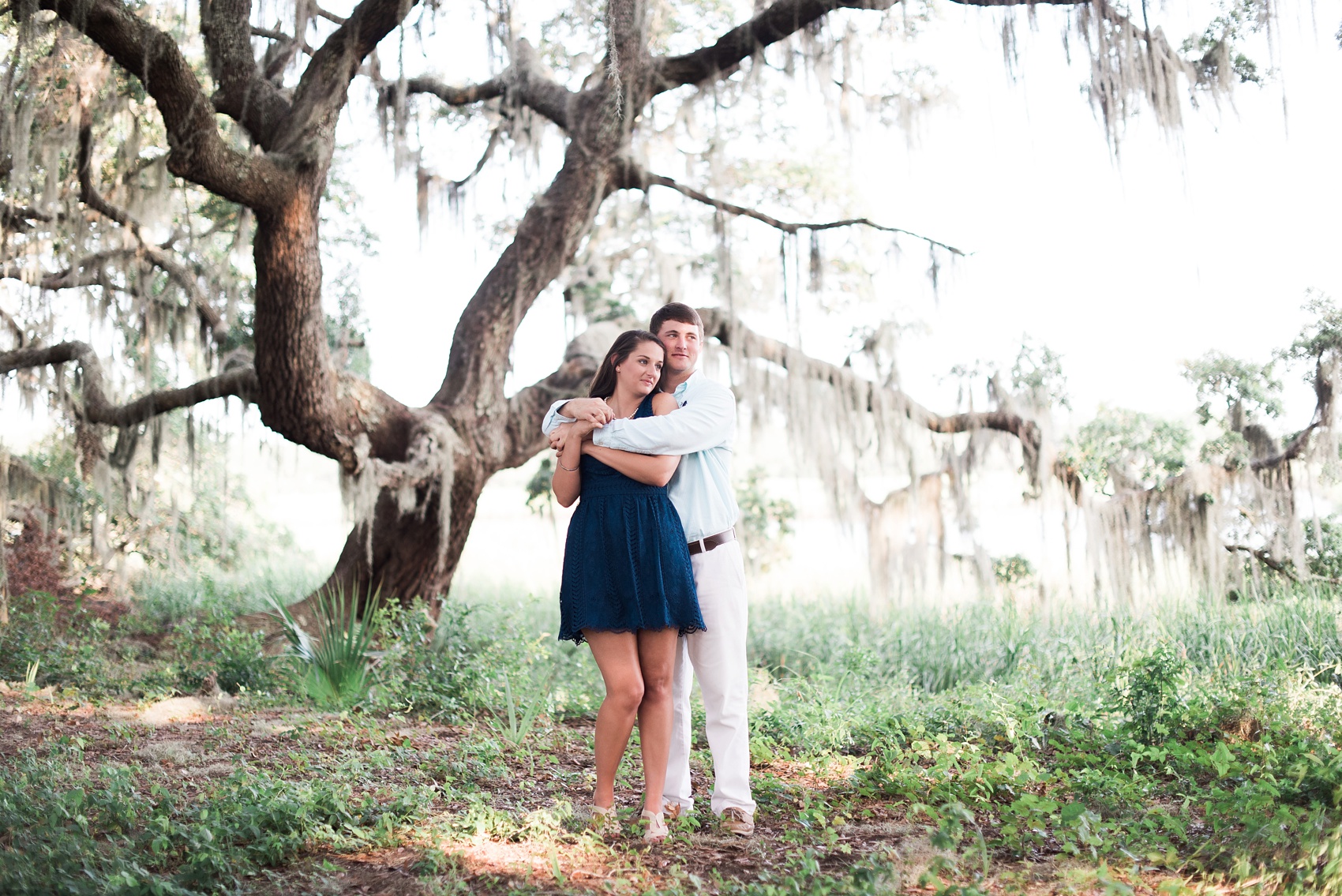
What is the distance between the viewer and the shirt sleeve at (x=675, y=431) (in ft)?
9.25

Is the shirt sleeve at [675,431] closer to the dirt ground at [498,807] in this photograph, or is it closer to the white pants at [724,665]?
the white pants at [724,665]

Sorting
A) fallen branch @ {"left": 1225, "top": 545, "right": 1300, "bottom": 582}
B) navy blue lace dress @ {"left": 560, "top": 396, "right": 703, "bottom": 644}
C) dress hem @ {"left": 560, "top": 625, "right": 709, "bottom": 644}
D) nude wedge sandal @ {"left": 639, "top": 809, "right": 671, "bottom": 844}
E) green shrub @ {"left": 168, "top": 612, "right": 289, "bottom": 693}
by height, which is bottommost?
nude wedge sandal @ {"left": 639, "top": 809, "right": 671, "bottom": 844}

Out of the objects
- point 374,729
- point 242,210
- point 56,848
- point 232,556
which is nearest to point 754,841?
point 56,848

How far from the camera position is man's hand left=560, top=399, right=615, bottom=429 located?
2850 mm

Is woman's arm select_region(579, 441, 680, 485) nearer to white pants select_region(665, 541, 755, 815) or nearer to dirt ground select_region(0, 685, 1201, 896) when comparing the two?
white pants select_region(665, 541, 755, 815)

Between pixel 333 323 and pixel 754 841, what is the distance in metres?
6.72

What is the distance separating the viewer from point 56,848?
2400mm

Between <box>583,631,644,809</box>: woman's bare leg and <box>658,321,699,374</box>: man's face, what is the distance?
86 centimetres

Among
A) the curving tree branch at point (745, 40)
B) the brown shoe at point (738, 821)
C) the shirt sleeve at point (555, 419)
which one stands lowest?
the brown shoe at point (738, 821)

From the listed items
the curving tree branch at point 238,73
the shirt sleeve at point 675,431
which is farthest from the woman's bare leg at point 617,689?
the curving tree branch at point 238,73

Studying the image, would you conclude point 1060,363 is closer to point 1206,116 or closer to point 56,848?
point 1206,116

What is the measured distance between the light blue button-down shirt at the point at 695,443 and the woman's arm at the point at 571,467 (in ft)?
0.16

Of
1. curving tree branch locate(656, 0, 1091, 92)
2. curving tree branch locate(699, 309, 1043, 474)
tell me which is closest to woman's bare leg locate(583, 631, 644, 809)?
curving tree branch locate(656, 0, 1091, 92)

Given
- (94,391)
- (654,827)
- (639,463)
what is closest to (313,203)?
(94,391)
